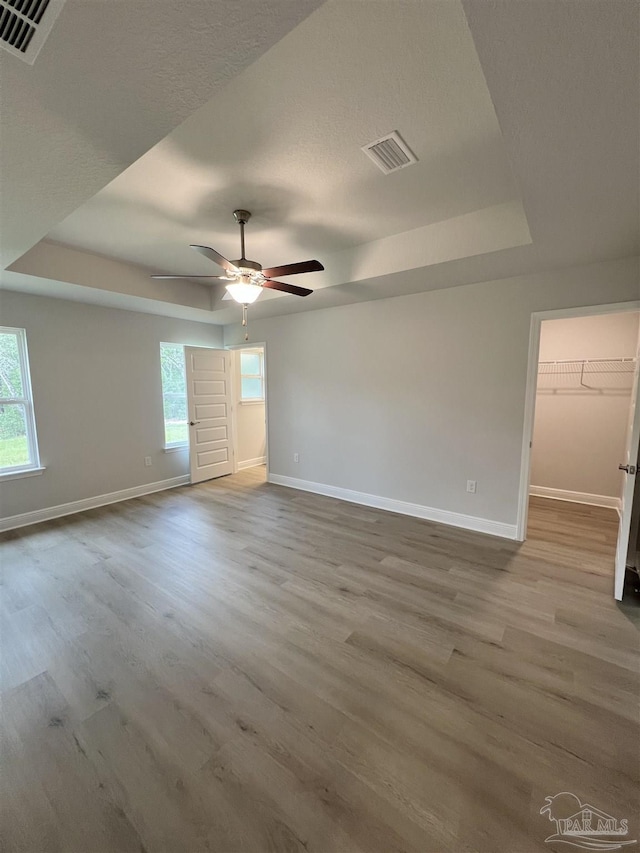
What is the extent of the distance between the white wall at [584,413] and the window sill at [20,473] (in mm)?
6254

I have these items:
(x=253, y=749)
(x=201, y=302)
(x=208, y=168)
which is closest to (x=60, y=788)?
(x=253, y=749)

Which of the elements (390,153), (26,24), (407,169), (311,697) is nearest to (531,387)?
(407,169)

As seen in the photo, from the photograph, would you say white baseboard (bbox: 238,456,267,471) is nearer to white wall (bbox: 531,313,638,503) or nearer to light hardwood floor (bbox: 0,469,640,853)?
light hardwood floor (bbox: 0,469,640,853)

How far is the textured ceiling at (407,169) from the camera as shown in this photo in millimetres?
1146

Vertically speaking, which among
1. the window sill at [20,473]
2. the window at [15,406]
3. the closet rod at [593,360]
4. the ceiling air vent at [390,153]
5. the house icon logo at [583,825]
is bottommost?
the house icon logo at [583,825]

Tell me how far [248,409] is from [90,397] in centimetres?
259

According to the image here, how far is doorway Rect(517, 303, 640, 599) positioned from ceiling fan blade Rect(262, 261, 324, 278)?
2.82m

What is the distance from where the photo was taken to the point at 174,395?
17.5 ft

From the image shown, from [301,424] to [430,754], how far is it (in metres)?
3.86

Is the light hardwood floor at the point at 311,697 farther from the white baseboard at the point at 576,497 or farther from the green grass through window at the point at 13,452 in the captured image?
the white baseboard at the point at 576,497

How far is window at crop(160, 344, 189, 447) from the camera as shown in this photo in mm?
5188

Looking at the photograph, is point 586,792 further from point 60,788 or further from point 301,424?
point 301,424

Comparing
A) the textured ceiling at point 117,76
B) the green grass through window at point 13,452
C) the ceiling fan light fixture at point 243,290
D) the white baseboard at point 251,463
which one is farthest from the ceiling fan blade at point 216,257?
the white baseboard at point 251,463

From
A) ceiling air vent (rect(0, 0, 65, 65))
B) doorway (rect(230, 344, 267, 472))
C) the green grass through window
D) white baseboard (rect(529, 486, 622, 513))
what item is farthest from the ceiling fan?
white baseboard (rect(529, 486, 622, 513))
